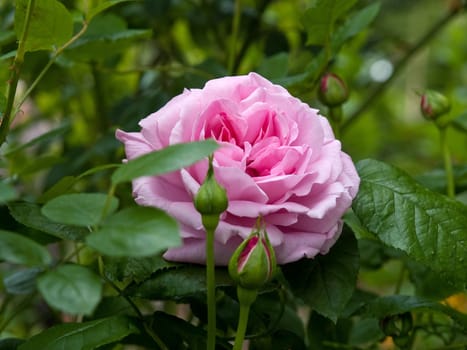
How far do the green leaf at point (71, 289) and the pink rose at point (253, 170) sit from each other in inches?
3.2

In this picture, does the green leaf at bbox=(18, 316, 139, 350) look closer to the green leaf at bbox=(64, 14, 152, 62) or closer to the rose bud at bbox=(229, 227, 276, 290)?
the rose bud at bbox=(229, 227, 276, 290)

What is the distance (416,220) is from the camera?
0.48 m

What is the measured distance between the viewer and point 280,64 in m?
0.64

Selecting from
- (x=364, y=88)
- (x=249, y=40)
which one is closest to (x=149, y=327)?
(x=249, y=40)

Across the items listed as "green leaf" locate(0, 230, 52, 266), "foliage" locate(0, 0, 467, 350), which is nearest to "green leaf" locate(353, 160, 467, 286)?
"foliage" locate(0, 0, 467, 350)

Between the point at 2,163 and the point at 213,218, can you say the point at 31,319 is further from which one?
the point at 213,218

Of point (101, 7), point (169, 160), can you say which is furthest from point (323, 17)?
point (169, 160)

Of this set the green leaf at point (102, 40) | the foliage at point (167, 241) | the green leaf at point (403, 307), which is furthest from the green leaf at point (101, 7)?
the green leaf at point (403, 307)

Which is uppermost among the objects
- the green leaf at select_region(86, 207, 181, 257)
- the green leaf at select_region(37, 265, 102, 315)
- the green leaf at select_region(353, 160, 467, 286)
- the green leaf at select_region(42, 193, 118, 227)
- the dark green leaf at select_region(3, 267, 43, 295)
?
the green leaf at select_region(86, 207, 181, 257)

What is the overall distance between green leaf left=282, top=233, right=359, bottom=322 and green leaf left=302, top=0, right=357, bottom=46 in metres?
0.19

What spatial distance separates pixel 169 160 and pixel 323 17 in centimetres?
29

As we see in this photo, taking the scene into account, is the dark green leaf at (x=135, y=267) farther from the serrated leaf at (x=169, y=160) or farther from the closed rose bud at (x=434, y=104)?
the closed rose bud at (x=434, y=104)

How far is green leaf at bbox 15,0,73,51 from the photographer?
18.2 inches

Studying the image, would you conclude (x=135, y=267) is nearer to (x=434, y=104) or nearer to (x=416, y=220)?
(x=416, y=220)
